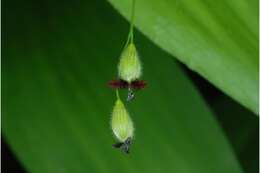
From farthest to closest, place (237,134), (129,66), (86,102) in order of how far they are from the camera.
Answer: (237,134)
(86,102)
(129,66)

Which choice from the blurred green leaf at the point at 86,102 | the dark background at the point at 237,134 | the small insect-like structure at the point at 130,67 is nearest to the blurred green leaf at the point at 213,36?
the small insect-like structure at the point at 130,67

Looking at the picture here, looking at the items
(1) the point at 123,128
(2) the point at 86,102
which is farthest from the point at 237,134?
(1) the point at 123,128

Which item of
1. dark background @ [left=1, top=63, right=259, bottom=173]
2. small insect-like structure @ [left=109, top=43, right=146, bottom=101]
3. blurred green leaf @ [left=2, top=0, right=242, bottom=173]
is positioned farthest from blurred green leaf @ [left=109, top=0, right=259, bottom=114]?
dark background @ [left=1, top=63, right=259, bottom=173]

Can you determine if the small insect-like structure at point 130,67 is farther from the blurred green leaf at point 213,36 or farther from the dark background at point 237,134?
the dark background at point 237,134

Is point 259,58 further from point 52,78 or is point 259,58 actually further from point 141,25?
point 52,78

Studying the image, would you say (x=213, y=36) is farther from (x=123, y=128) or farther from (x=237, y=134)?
(x=237, y=134)

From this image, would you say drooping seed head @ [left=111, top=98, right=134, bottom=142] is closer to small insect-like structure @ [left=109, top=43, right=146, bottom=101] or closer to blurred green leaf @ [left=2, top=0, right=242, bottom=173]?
small insect-like structure @ [left=109, top=43, right=146, bottom=101]
